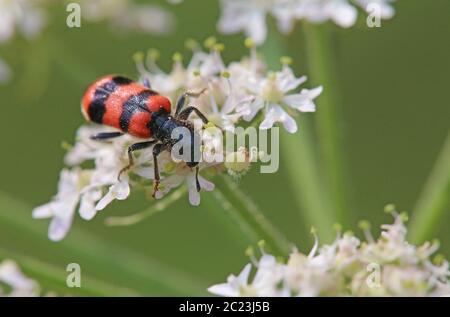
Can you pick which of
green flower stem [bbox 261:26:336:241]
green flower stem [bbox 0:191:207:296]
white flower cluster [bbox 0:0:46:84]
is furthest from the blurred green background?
green flower stem [bbox 0:191:207:296]

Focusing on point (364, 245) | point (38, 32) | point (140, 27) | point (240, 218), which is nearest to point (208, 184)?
point (240, 218)

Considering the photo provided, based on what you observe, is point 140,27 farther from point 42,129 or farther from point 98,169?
point 98,169

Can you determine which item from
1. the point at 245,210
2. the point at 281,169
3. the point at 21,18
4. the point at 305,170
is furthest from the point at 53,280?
the point at 281,169

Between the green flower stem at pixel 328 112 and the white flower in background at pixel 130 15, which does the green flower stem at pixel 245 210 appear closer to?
the green flower stem at pixel 328 112

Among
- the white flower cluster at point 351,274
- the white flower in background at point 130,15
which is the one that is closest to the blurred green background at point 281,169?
the white flower in background at point 130,15

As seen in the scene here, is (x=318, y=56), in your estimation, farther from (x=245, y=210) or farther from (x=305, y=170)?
(x=245, y=210)

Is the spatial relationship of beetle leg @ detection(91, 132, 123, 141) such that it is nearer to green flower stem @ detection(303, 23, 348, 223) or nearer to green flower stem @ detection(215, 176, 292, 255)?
green flower stem @ detection(215, 176, 292, 255)
